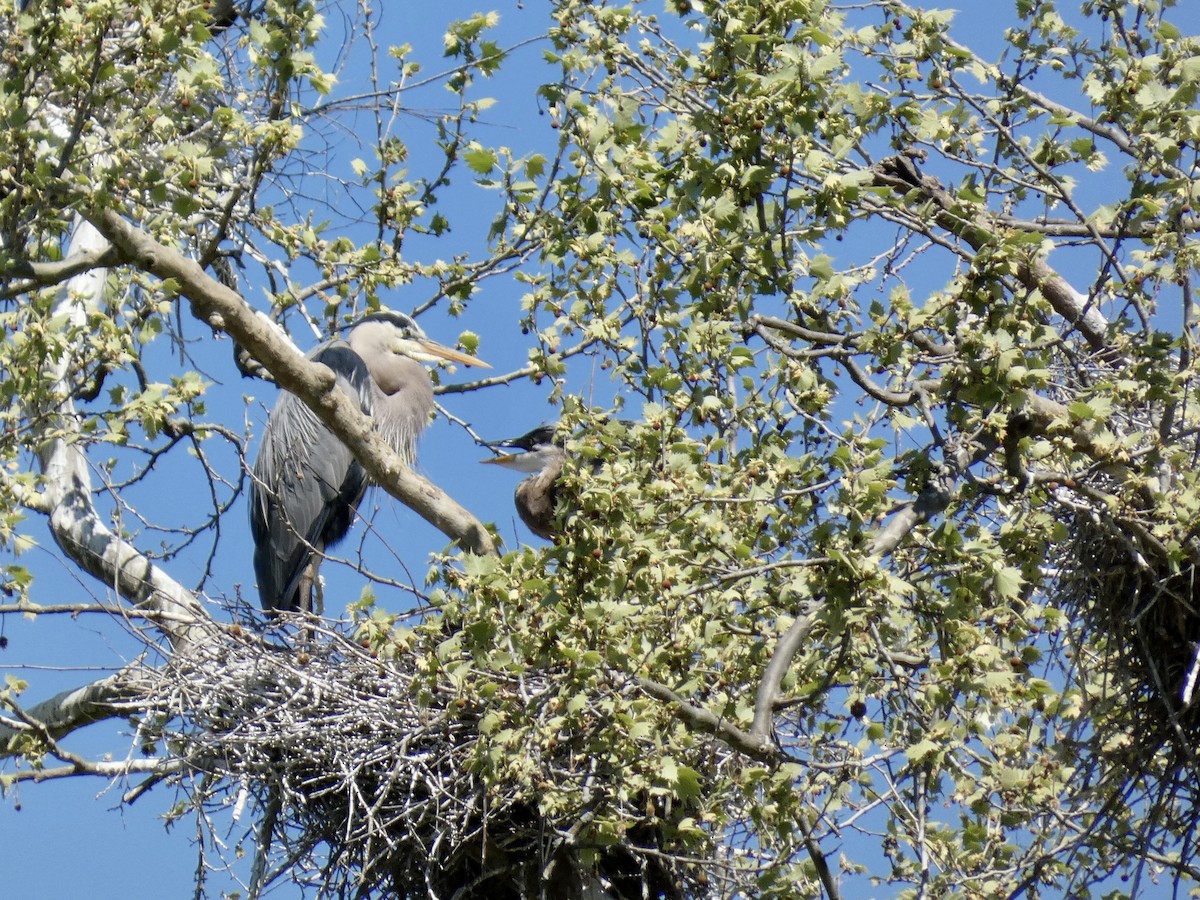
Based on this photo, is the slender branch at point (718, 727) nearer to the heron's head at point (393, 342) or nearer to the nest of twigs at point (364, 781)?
the nest of twigs at point (364, 781)

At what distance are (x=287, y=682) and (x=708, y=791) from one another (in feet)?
4.51

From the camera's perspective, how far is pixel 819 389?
11.6ft

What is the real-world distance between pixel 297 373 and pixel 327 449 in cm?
299

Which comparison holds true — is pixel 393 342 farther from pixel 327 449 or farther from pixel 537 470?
pixel 537 470

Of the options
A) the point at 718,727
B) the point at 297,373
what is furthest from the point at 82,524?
the point at 718,727

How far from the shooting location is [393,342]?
7.06 meters

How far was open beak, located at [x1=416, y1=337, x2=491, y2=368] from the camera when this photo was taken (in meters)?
6.90

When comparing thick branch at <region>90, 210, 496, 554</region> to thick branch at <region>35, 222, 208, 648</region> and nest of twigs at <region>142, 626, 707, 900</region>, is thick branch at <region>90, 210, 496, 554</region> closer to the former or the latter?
nest of twigs at <region>142, 626, 707, 900</region>

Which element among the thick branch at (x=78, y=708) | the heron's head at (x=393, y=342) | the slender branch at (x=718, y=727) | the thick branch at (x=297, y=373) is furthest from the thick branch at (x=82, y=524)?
the slender branch at (x=718, y=727)

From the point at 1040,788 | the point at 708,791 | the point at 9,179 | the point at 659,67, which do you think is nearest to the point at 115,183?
the point at 9,179

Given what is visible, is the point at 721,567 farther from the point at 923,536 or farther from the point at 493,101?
the point at 493,101

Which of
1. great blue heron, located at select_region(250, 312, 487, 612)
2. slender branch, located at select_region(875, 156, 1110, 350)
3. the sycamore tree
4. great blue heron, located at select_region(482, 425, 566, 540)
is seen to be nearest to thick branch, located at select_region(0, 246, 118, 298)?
the sycamore tree

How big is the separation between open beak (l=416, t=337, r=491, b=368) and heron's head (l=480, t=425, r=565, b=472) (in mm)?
814

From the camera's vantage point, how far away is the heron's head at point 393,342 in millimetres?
6938
